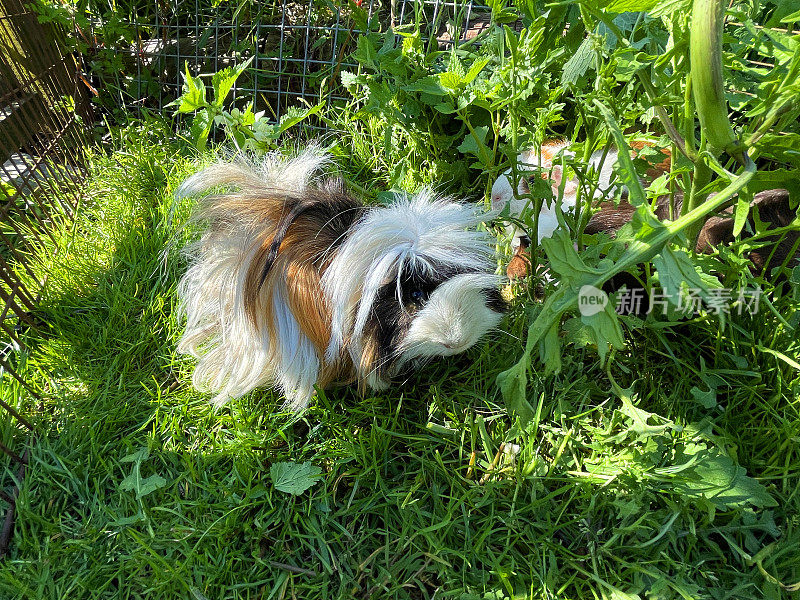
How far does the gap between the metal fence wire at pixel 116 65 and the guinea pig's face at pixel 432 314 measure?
3.41 ft

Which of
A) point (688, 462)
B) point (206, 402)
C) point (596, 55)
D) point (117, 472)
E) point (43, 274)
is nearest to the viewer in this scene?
point (596, 55)

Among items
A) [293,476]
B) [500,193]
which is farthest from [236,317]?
[500,193]

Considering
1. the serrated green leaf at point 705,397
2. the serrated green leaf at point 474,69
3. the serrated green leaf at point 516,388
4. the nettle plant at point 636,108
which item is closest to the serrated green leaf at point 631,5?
the nettle plant at point 636,108

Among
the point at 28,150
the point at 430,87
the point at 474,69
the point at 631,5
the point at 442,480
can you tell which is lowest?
the point at 442,480

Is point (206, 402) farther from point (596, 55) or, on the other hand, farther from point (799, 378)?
point (799, 378)

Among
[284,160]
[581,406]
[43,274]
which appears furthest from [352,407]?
[43,274]

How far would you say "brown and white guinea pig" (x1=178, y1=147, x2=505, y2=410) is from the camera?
153 centimetres

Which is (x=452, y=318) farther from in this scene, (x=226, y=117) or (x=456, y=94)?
(x=226, y=117)

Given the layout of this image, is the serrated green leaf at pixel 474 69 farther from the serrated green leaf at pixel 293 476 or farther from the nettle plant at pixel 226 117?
the serrated green leaf at pixel 293 476

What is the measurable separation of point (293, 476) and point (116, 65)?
213 centimetres

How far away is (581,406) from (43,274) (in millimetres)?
1952

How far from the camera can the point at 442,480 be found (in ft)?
5.41

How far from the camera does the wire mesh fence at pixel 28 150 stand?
1967 mm

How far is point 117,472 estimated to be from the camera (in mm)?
1737
